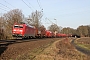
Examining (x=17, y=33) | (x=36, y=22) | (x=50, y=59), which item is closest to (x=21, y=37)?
(x=17, y=33)

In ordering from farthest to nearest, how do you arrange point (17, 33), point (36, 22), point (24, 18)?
1. point (24, 18)
2. point (36, 22)
3. point (17, 33)

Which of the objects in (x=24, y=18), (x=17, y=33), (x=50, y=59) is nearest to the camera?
(x=50, y=59)

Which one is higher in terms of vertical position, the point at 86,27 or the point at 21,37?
the point at 86,27

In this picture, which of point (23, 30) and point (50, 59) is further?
point (23, 30)

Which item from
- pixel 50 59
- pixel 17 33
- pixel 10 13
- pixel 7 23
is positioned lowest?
pixel 50 59

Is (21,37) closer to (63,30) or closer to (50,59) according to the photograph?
(50,59)

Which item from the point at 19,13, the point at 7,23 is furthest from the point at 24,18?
the point at 7,23

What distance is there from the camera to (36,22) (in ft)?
256

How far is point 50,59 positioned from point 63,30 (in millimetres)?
160830

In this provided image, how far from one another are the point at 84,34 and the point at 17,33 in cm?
14950

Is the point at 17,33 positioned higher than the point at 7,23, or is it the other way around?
the point at 7,23

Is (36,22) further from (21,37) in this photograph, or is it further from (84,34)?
(84,34)

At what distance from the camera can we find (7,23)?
7206cm

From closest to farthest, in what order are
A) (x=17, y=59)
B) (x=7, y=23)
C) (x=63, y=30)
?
(x=17, y=59)
(x=7, y=23)
(x=63, y=30)
